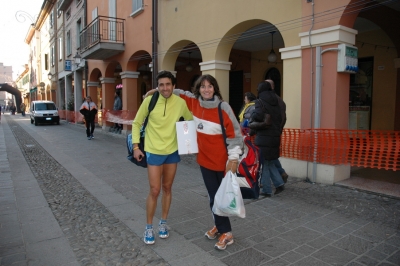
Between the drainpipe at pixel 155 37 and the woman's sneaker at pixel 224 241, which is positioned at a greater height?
the drainpipe at pixel 155 37

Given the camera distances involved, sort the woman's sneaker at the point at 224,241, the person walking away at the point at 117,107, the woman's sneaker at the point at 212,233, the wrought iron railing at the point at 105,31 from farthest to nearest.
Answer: the person walking away at the point at 117,107, the wrought iron railing at the point at 105,31, the woman's sneaker at the point at 212,233, the woman's sneaker at the point at 224,241

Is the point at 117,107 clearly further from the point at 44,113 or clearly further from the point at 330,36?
the point at 330,36

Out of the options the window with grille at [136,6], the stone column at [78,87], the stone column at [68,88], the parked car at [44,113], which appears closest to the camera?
the window with grille at [136,6]

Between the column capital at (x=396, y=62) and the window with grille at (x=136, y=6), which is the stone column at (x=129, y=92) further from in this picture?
the column capital at (x=396, y=62)

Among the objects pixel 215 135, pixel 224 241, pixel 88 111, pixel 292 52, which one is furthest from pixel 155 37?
pixel 224 241

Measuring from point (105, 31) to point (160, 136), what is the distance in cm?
1235

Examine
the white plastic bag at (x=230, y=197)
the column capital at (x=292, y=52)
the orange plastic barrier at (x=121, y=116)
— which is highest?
the column capital at (x=292, y=52)

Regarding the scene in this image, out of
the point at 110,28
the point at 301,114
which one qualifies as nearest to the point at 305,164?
the point at 301,114

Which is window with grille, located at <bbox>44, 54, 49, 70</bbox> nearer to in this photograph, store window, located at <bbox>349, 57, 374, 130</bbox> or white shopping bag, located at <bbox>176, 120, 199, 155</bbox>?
store window, located at <bbox>349, 57, 374, 130</bbox>

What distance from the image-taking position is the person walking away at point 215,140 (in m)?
3.11

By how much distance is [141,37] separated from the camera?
12172mm

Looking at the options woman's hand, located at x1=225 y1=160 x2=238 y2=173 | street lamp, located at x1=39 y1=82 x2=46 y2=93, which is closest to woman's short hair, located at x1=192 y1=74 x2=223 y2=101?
woman's hand, located at x1=225 y1=160 x2=238 y2=173

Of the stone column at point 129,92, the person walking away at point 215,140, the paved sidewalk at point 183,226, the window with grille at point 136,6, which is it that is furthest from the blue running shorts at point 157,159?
the stone column at point 129,92

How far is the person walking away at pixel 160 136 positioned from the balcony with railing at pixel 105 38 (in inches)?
422
